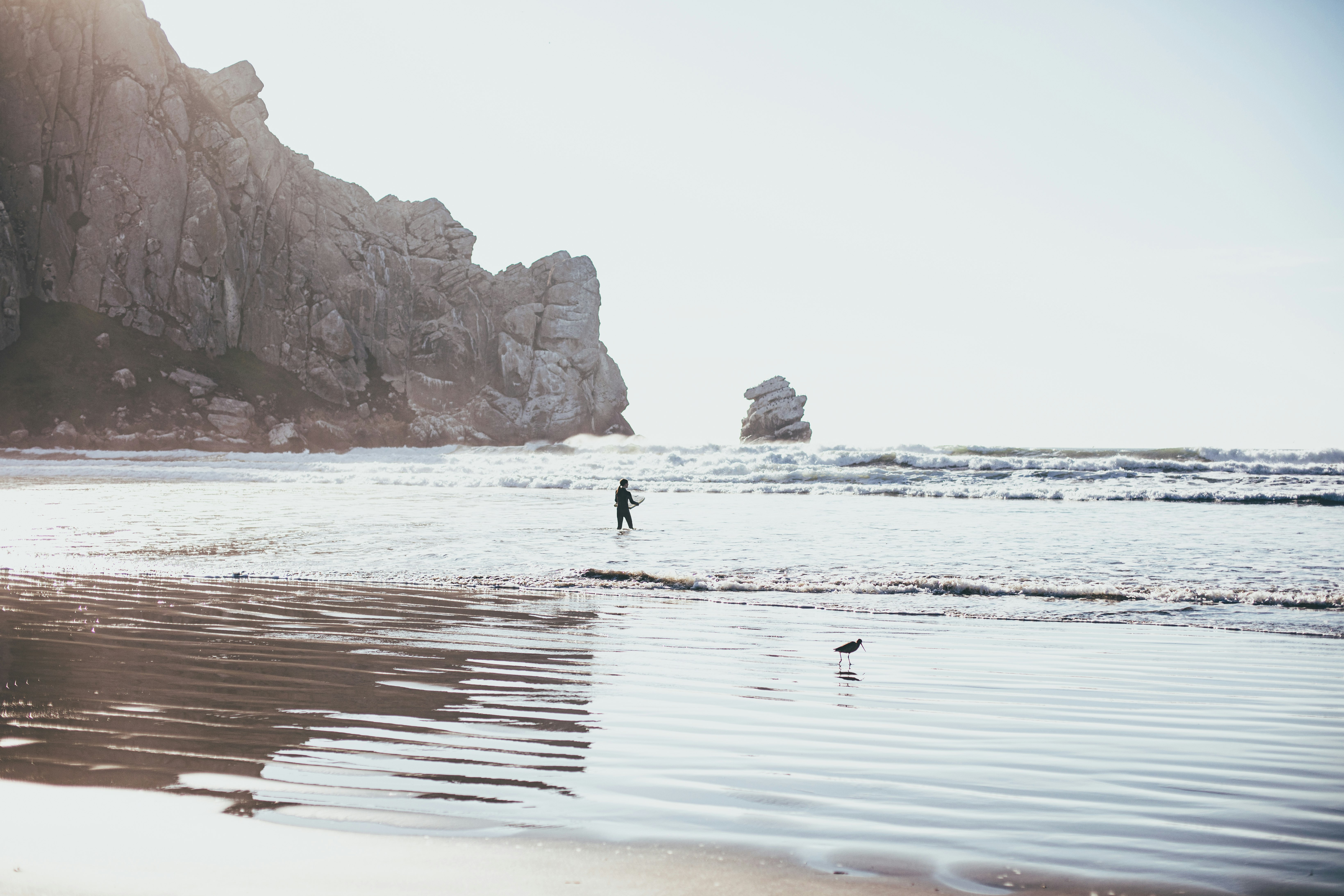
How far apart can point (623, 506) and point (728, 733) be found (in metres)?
15.5

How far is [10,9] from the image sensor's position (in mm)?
87188

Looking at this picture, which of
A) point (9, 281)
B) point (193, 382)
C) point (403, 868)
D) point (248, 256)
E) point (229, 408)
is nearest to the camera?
point (403, 868)

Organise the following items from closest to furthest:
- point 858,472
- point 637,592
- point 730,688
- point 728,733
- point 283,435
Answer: point 728,733 → point 730,688 → point 637,592 → point 858,472 → point 283,435

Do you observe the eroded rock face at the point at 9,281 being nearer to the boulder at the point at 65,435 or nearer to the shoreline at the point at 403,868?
the boulder at the point at 65,435

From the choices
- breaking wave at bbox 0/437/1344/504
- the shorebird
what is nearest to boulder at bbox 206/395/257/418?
breaking wave at bbox 0/437/1344/504

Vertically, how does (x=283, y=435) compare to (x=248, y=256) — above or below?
below

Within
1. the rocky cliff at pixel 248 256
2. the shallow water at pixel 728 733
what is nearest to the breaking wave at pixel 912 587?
the shallow water at pixel 728 733

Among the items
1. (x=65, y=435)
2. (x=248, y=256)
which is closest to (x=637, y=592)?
(x=65, y=435)

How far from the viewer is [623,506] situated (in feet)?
67.1

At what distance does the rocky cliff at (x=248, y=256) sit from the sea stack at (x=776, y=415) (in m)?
26.0

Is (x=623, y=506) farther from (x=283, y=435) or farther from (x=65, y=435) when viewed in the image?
(x=283, y=435)

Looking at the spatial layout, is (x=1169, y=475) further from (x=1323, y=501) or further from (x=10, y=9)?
(x=10, y=9)

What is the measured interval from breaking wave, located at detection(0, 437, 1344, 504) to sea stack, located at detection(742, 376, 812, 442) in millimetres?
32408

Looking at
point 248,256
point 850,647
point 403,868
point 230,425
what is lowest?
point 850,647
